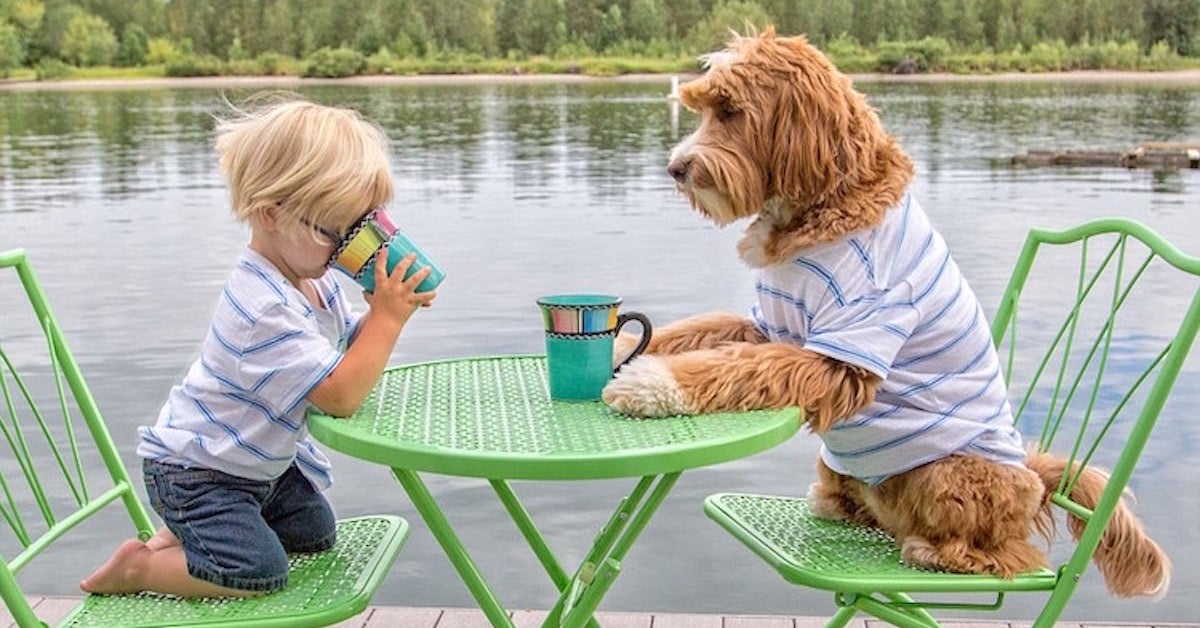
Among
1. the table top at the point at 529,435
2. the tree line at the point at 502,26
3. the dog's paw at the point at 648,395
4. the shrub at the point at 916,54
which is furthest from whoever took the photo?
the tree line at the point at 502,26

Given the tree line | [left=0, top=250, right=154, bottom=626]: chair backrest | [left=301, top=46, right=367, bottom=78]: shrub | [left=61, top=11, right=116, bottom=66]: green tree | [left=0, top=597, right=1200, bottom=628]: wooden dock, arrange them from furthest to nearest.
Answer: [left=61, top=11, right=116, bottom=66]: green tree
[left=301, top=46, right=367, bottom=78]: shrub
the tree line
[left=0, top=597, right=1200, bottom=628]: wooden dock
[left=0, top=250, right=154, bottom=626]: chair backrest

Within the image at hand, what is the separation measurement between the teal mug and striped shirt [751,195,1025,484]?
0.27 metres

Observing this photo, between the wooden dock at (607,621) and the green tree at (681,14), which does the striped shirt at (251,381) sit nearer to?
the wooden dock at (607,621)

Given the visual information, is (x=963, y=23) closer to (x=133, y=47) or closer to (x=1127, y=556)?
(x=133, y=47)

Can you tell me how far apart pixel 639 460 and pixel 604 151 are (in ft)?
78.4

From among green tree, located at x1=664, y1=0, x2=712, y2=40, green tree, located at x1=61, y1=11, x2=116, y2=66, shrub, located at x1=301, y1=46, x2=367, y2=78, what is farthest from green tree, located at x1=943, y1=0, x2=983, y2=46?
green tree, located at x1=61, y1=11, x2=116, y2=66

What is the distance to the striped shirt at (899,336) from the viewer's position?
85.4 inches

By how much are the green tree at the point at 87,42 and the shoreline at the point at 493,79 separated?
1.31m

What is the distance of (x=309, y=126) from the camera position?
217 cm

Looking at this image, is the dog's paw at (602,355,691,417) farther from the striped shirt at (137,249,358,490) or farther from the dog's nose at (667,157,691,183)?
the striped shirt at (137,249,358,490)

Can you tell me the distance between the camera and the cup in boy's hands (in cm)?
209

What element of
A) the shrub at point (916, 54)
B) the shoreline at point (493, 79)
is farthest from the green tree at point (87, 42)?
the shrub at point (916, 54)

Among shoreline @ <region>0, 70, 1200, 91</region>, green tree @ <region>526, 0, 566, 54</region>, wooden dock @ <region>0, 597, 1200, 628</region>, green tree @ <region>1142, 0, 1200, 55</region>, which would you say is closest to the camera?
wooden dock @ <region>0, 597, 1200, 628</region>

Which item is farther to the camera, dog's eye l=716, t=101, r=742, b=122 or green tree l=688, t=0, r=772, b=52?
green tree l=688, t=0, r=772, b=52
